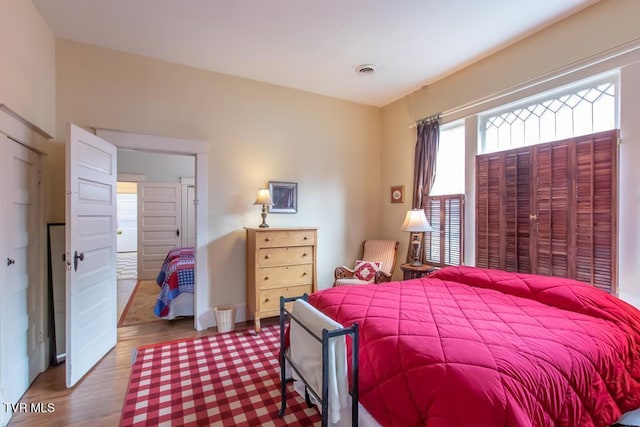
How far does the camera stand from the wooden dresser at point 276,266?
10.6 feet

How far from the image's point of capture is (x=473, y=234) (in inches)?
127

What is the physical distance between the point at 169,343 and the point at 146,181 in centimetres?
437

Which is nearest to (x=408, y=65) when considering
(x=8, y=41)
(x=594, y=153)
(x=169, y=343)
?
(x=594, y=153)

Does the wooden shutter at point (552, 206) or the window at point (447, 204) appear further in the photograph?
the window at point (447, 204)

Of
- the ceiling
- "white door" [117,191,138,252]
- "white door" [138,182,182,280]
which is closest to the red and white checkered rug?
the ceiling

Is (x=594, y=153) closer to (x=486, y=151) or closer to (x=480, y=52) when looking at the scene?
(x=486, y=151)

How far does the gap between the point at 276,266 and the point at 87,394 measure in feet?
5.87

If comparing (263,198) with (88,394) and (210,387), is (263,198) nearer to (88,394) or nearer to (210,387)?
(210,387)

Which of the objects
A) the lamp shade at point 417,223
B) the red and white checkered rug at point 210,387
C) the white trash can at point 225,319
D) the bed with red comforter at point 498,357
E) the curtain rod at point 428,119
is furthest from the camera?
the curtain rod at point 428,119

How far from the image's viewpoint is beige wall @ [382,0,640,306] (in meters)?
2.18

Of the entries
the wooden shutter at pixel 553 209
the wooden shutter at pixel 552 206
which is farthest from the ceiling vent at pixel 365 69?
the wooden shutter at pixel 552 206

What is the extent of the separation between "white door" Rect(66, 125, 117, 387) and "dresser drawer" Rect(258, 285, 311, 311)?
4.64 ft

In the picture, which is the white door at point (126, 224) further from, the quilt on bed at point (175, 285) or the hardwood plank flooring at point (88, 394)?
the hardwood plank flooring at point (88, 394)

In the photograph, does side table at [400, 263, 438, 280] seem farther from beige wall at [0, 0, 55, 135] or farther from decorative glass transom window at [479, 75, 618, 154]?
beige wall at [0, 0, 55, 135]
